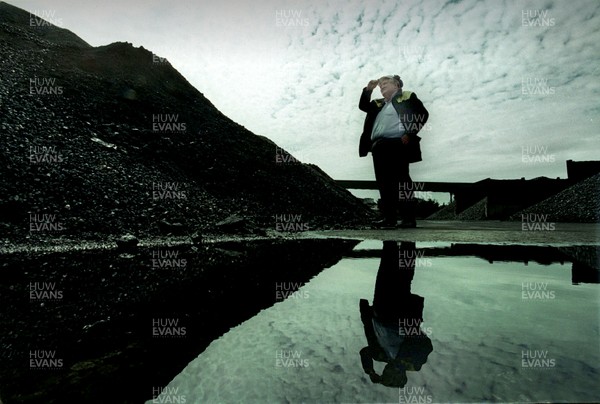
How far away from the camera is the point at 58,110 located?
6.28 meters

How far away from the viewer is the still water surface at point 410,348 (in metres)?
0.69

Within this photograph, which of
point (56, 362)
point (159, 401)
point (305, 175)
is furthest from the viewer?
point (305, 175)

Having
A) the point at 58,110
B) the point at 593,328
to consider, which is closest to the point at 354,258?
the point at 593,328

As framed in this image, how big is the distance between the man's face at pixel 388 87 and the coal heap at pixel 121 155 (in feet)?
8.21

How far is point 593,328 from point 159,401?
1.13 m

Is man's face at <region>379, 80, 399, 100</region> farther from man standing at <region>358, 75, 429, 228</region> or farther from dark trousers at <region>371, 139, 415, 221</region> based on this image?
dark trousers at <region>371, 139, 415, 221</region>

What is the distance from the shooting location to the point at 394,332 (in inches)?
39.6

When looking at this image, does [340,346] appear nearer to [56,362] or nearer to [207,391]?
[207,391]

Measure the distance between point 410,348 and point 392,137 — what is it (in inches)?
209
